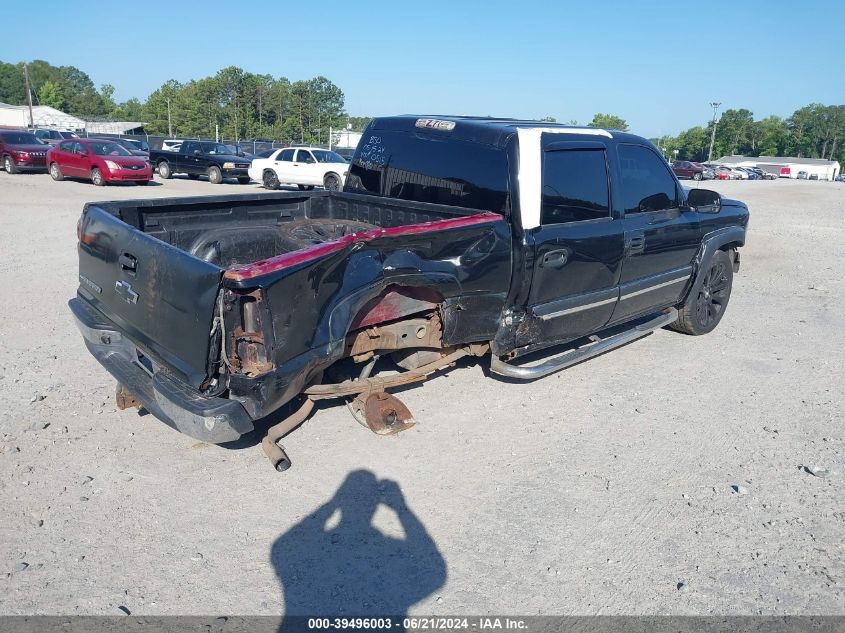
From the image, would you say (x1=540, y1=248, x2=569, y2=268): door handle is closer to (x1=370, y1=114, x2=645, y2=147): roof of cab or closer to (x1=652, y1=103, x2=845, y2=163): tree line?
(x1=370, y1=114, x2=645, y2=147): roof of cab

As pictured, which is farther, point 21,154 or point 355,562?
point 21,154

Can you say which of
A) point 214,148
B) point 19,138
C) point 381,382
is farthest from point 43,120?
point 381,382

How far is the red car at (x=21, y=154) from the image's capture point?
23.7 metres

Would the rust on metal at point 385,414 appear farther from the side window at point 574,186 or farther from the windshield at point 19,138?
the windshield at point 19,138

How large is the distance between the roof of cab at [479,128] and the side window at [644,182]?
5.9 inches

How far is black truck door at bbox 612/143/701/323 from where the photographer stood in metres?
5.44

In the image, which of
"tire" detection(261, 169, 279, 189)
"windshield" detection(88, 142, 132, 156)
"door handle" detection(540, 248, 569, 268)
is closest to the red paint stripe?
"door handle" detection(540, 248, 569, 268)

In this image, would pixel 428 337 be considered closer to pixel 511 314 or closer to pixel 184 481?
pixel 511 314

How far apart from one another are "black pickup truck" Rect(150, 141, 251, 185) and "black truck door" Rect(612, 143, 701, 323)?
21417mm

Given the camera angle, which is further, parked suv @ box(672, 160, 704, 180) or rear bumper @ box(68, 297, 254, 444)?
parked suv @ box(672, 160, 704, 180)

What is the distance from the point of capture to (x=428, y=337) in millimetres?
4469

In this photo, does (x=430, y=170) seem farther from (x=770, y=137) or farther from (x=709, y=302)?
(x=770, y=137)

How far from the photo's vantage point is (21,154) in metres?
23.6

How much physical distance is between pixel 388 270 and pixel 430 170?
5.29ft
